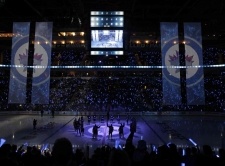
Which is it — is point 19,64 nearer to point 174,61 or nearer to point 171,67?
point 171,67

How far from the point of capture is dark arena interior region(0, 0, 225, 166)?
4684mm

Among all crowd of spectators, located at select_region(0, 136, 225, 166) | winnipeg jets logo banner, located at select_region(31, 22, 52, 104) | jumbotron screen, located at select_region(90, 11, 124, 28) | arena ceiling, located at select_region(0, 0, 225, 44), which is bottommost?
crowd of spectators, located at select_region(0, 136, 225, 166)

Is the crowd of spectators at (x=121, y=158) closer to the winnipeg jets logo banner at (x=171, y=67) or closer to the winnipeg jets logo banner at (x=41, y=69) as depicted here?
the winnipeg jets logo banner at (x=171, y=67)

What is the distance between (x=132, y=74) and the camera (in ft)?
117

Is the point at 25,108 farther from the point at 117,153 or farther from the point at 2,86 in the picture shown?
the point at 117,153

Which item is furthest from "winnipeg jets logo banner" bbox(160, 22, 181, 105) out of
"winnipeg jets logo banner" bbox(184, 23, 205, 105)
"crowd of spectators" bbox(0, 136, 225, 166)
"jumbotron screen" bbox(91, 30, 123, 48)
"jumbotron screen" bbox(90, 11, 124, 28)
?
"crowd of spectators" bbox(0, 136, 225, 166)

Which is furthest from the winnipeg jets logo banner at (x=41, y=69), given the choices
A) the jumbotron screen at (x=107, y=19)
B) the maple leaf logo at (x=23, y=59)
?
the jumbotron screen at (x=107, y=19)

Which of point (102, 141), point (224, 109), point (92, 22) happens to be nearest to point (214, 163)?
point (92, 22)

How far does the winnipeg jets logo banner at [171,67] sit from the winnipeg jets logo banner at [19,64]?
7302 mm

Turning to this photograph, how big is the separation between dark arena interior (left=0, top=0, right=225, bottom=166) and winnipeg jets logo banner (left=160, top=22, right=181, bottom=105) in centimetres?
5

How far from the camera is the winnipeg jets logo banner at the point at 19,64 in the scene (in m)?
14.2

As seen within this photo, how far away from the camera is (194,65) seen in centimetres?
1356

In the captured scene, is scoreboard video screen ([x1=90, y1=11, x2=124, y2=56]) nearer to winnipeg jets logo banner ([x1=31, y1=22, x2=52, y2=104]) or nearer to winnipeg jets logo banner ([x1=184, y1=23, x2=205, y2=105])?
winnipeg jets logo banner ([x1=31, y1=22, x2=52, y2=104])

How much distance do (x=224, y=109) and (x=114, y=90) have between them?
45.3 feet
